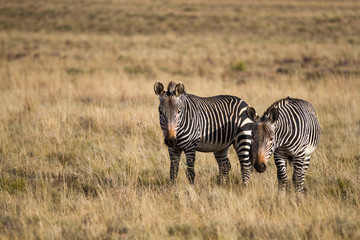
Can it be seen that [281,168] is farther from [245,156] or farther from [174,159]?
[174,159]

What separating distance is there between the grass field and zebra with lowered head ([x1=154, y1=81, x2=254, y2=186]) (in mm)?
438

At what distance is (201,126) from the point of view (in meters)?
6.61

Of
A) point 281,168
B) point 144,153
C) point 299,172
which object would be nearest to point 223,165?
point 281,168

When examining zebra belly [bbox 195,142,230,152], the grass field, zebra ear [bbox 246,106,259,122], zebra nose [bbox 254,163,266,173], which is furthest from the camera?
zebra belly [bbox 195,142,230,152]

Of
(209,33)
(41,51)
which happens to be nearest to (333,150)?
(41,51)

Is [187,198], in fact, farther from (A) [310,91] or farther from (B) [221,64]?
(B) [221,64]

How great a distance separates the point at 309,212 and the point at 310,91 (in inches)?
386

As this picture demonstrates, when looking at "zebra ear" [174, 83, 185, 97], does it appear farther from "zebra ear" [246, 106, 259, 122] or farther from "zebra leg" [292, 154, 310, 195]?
"zebra leg" [292, 154, 310, 195]

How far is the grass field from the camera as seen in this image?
17.2ft

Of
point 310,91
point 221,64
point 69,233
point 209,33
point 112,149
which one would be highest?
point 209,33

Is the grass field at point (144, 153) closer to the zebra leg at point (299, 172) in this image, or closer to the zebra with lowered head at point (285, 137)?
the zebra leg at point (299, 172)

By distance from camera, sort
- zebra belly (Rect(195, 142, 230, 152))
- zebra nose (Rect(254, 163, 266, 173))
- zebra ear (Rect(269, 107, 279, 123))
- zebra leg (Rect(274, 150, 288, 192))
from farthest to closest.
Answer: zebra belly (Rect(195, 142, 230, 152))
zebra leg (Rect(274, 150, 288, 192))
zebra ear (Rect(269, 107, 279, 123))
zebra nose (Rect(254, 163, 266, 173))

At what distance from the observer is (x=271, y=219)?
5414 mm

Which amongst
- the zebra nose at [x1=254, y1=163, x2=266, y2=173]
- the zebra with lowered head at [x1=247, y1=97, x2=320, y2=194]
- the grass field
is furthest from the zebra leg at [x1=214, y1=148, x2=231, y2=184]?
the zebra nose at [x1=254, y1=163, x2=266, y2=173]
